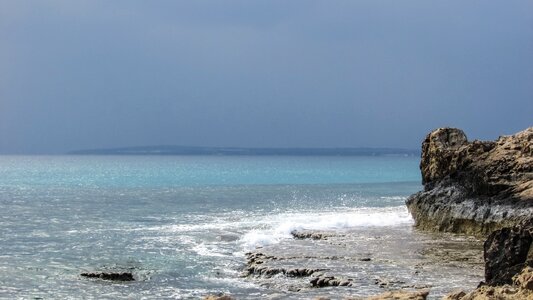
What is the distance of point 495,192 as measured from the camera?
4147cm

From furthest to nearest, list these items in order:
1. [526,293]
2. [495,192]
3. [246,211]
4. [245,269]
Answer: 1. [246,211]
2. [495,192]
3. [245,269]
4. [526,293]

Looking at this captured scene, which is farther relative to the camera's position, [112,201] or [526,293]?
[112,201]

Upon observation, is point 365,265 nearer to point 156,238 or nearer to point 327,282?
point 327,282

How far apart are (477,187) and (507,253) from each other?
2561 centimetres

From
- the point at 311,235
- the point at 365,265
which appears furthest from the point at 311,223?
the point at 365,265

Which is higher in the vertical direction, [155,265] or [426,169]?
[426,169]

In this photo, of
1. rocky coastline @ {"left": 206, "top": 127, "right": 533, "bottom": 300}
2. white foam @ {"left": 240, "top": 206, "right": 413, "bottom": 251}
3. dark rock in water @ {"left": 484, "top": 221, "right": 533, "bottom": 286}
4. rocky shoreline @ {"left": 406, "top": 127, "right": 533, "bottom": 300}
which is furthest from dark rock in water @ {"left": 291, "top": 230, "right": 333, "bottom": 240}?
dark rock in water @ {"left": 484, "top": 221, "right": 533, "bottom": 286}

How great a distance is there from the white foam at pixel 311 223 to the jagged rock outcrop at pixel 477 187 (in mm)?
3376

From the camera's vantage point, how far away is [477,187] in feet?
141

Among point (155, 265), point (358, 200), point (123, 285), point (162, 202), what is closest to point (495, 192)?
point (155, 265)

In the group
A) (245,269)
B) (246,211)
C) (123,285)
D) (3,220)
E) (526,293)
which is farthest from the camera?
(246,211)

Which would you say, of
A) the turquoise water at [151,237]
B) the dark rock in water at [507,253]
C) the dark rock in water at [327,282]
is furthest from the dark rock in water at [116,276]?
the dark rock in water at [507,253]

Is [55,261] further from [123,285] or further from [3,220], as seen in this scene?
[3,220]

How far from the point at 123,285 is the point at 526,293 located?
17774mm
